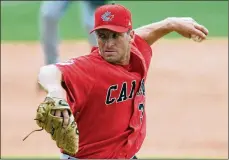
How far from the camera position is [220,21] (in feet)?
45.8

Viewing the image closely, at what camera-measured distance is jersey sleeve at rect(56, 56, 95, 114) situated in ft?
15.7

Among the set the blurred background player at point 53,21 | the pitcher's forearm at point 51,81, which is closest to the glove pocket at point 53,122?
the pitcher's forearm at point 51,81

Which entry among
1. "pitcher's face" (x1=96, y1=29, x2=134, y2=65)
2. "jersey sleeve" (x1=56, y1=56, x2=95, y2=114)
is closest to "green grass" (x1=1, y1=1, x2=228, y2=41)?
"pitcher's face" (x1=96, y1=29, x2=134, y2=65)

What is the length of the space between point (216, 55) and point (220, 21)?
1.59m

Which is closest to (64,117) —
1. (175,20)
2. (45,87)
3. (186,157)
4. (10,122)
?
(45,87)

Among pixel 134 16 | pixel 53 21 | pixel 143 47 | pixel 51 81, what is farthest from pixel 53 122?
pixel 134 16

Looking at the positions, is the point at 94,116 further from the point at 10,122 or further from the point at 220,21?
the point at 220,21

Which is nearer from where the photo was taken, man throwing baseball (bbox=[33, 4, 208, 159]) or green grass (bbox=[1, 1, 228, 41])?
man throwing baseball (bbox=[33, 4, 208, 159])

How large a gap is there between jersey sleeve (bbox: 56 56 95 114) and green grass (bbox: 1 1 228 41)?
8.41m

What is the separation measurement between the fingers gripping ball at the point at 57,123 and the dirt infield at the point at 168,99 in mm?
4035

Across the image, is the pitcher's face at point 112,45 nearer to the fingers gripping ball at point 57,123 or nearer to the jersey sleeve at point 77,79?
the jersey sleeve at point 77,79

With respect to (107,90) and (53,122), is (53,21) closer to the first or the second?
(107,90)

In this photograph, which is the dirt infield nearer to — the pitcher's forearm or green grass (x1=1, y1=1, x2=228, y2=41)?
green grass (x1=1, y1=1, x2=228, y2=41)

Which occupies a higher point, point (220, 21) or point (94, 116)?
point (94, 116)
